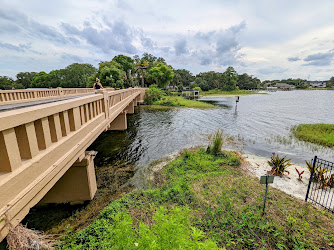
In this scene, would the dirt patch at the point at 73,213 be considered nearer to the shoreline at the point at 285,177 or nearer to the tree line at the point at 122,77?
the shoreline at the point at 285,177

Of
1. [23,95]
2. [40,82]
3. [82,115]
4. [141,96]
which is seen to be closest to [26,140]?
[82,115]

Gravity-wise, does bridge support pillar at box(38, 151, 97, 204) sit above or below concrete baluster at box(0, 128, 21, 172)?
below

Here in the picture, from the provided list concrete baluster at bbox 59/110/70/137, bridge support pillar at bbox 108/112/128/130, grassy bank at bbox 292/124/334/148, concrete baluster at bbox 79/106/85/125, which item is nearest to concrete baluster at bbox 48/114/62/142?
concrete baluster at bbox 59/110/70/137

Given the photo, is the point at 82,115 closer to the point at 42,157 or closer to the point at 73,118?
the point at 73,118

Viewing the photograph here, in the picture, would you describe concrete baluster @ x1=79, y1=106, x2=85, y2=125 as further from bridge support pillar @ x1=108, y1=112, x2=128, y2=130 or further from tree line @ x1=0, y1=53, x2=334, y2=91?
tree line @ x1=0, y1=53, x2=334, y2=91

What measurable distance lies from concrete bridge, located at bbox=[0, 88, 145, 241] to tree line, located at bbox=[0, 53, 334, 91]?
2795 centimetres

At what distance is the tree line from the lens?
3781 cm

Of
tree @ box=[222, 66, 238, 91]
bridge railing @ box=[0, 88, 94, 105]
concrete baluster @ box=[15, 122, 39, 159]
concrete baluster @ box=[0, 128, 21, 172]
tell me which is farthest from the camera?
tree @ box=[222, 66, 238, 91]

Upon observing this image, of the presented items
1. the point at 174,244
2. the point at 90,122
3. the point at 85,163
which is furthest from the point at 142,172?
the point at 174,244

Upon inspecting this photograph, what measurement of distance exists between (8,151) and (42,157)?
0.62m

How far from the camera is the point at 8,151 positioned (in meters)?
1.99

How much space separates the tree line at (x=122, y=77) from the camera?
37812 mm

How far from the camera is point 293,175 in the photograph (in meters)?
7.04

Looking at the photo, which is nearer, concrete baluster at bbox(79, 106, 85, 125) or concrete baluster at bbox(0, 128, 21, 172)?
concrete baluster at bbox(0, 128, 21, 172)
